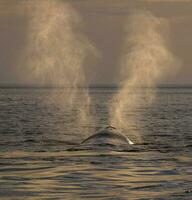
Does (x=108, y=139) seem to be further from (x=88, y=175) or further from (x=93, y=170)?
(x=88, y=175)

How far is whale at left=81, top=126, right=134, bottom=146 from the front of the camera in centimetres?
3728

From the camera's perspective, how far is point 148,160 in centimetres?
2975

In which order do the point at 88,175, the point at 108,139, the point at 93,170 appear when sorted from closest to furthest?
the point at 88,175 → the point at 93,170 → the point at 108,139

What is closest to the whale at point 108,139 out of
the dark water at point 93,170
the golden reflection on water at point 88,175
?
the dark water at point 93,170

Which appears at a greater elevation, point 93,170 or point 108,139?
point 108,139

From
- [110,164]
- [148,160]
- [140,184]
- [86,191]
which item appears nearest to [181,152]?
[148,160]

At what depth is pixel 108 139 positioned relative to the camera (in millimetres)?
38406

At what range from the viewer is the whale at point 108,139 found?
3728 centimetres

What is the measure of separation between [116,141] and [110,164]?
383 inches

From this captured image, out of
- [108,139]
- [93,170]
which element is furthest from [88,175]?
[108,139]

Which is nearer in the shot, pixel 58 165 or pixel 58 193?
pixel 58 193

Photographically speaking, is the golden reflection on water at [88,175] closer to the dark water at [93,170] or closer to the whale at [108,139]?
the dark water at [93,170]

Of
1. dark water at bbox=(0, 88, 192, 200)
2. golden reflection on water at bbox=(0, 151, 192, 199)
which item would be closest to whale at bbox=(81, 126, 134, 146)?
dark water at bbox=(0, 88, 192, 200)

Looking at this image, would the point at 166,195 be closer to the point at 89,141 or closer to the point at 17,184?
the point at 17,184
